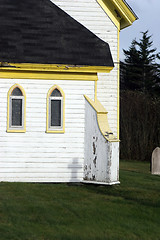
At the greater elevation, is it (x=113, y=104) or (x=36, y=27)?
(x=36, y=27)

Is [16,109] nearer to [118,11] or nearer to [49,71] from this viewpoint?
[49,71]

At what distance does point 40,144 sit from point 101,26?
5.55 meters

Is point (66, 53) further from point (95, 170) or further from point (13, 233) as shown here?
point (13, 233)

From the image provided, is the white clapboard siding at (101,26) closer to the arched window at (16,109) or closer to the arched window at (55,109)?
the arched window at (55,109)

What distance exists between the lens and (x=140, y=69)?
63.4 meters

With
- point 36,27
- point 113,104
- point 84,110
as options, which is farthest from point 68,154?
point 36,27

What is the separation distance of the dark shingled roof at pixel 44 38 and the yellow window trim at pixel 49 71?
0.17 m

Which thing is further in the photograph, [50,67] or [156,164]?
[156,164]

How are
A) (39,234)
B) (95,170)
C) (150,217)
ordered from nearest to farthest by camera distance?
1. (39,234)
2. (150,217)
3. (95,170)

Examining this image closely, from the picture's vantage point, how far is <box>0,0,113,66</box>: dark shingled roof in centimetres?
1678

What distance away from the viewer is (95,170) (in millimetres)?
16219

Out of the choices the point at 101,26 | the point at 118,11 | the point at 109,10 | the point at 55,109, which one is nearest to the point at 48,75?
the point at 55,109

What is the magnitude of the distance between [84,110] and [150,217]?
630 centimetres

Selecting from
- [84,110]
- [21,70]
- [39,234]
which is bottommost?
[39,234]
